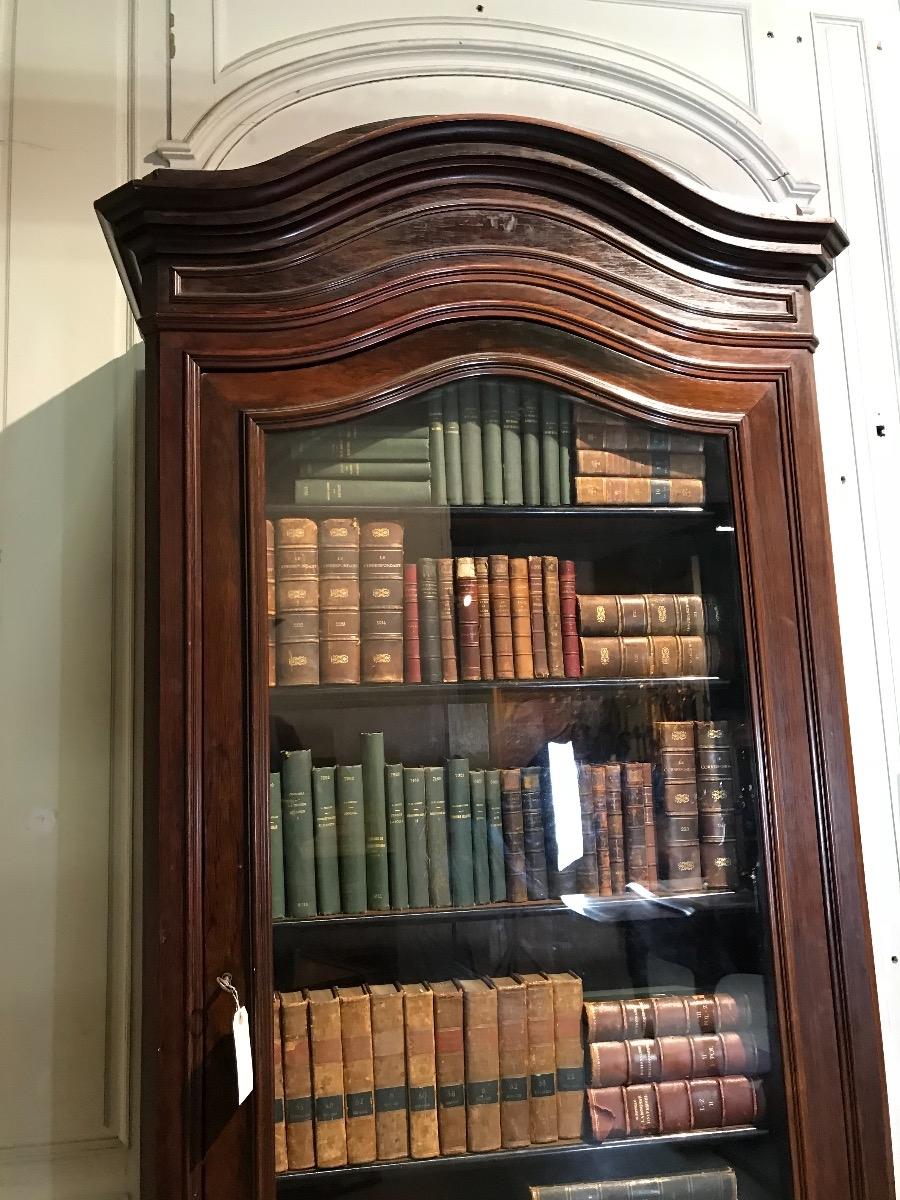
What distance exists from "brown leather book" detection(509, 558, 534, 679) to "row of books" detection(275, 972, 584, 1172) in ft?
1.14

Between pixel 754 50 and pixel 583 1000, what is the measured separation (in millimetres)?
1466

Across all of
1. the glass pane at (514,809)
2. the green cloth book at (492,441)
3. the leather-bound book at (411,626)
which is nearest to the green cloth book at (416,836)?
the glass pane at (514,809)

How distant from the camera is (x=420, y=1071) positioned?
3.49 feet

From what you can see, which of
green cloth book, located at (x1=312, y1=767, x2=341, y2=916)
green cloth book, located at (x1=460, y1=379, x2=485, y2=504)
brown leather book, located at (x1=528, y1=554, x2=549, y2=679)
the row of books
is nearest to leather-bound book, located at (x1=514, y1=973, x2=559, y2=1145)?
the row of books

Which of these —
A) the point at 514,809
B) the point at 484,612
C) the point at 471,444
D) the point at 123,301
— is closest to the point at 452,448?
the point at 471,444

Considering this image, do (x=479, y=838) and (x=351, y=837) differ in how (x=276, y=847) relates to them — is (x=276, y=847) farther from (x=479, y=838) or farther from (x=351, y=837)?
(x=479, y=838)

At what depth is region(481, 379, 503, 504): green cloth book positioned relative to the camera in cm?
113

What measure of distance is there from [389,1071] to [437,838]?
24 centimetres

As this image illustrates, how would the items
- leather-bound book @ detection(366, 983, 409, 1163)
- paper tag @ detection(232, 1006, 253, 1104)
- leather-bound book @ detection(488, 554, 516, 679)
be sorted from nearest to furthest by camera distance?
1. paper tag @ detection(232, 1006, 253, 1104)
2. leather-bound book @ detection(366, 983, 409, 1163)
3. leather-bound book @ detection(488, 554, 516, 679)

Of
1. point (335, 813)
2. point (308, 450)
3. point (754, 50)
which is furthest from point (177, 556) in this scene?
point (754, 50)

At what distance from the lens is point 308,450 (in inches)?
42.5

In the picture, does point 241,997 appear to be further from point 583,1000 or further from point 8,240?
point 8,240

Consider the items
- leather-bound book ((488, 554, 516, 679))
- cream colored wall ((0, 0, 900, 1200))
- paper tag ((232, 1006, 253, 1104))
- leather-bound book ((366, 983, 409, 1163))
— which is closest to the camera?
paper tag ((232, 1006, 253, 1104))

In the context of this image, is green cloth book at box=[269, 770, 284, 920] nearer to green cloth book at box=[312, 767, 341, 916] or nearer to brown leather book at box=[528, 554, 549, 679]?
green cloth book at box=[312, 767, 341, 916]
